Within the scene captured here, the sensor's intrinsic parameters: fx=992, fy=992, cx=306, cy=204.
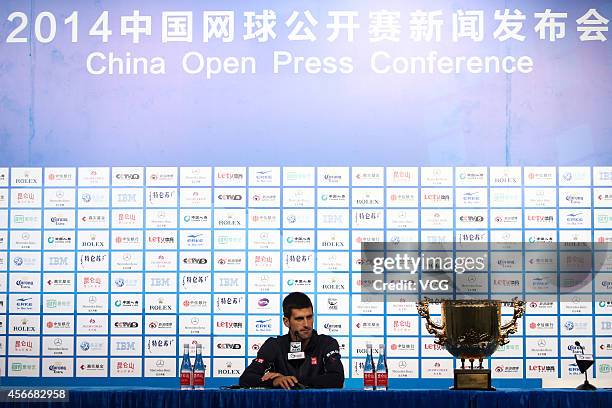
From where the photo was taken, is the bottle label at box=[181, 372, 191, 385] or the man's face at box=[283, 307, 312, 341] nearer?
the bottle label at box=[181, 372, 191, 385]

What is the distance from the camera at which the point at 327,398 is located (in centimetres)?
323

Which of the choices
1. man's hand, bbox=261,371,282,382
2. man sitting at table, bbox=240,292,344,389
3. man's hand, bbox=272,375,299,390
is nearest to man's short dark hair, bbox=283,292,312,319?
man sitting at table, bbox=240,292,344,389

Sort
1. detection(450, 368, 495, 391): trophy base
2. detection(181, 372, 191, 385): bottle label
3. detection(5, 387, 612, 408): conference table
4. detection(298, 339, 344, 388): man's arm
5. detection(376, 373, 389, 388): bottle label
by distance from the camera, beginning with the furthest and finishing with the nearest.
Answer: detection(298, 339, 344, 388): man's arm
detection(181, 372, 191, 385): bottle label
detection(376, 373, 389, 388): bottle label
detection(450, 368, 495, 391): trophy base
detection(5, 387, 612, 408): conference table

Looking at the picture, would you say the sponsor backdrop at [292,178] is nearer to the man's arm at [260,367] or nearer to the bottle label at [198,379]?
the man's arm at [260,367]

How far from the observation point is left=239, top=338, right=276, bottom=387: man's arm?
13.5 ft

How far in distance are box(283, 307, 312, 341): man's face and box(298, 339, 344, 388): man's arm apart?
112mm

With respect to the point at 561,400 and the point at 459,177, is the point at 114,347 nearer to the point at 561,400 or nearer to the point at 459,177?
the point at 459,177

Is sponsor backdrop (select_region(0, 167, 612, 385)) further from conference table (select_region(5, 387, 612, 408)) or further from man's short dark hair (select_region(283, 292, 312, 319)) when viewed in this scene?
conference table (select_region(5, 387, 612, 408))

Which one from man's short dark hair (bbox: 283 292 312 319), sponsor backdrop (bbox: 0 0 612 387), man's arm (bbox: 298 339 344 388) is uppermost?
sponsor backdrop (bbox: 0 0 612 387)

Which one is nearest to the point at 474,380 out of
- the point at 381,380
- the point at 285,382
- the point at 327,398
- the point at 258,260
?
the point at 381,380

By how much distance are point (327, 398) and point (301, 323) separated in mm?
1119

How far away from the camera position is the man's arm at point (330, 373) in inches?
160

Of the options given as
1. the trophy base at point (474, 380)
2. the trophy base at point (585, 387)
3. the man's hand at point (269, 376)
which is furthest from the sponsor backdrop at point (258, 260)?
the trophy base at point (474, 380)

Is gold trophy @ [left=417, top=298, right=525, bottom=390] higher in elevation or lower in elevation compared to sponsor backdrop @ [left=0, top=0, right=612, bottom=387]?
lower
